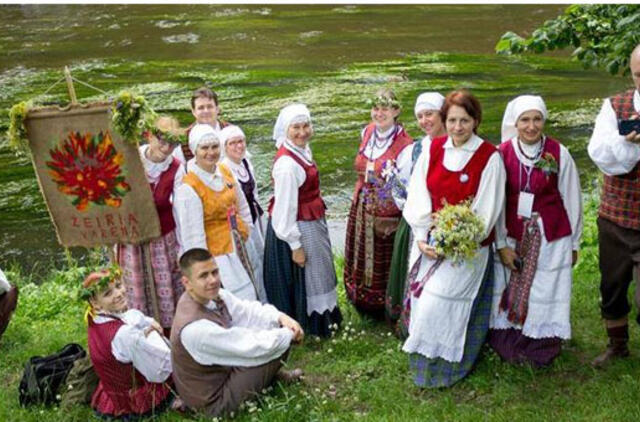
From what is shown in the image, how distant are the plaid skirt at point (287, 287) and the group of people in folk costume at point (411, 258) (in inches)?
5.0

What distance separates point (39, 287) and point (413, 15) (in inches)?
536

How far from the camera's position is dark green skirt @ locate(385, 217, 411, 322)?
5.27 metres

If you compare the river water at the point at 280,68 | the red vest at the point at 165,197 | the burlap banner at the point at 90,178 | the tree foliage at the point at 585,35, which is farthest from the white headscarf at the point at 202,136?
the river water at the point at 280,68

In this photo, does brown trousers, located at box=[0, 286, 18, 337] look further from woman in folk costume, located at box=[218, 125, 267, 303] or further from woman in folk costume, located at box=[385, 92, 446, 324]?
woman in folk costume, located at box=[385, 92, 446, 324]

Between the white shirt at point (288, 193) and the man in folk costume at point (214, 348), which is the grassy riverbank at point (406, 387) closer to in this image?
the man in folk costume at point (214, 348)

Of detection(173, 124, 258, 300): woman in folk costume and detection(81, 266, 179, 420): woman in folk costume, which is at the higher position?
detection(173, 124, 258, 300): woman in folk costume

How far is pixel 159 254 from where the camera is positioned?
5.20 metres

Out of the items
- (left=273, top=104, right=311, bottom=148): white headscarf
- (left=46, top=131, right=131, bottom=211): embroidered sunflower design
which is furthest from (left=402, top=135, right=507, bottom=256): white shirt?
(left=46, top=131, right=131, bottom=211): embroidered sunflower design

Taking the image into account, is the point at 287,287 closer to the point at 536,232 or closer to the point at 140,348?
the point at 140,348

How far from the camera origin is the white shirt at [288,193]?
206 inches

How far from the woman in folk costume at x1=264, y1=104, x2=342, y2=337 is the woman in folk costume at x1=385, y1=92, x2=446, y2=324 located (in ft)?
1.31

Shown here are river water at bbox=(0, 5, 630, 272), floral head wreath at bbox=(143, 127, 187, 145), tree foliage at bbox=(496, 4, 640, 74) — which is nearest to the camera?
floral head wreath at bbox=(143, 127, 187, 145)

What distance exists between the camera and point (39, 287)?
7.38 meters

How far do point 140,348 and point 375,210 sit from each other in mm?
1707
